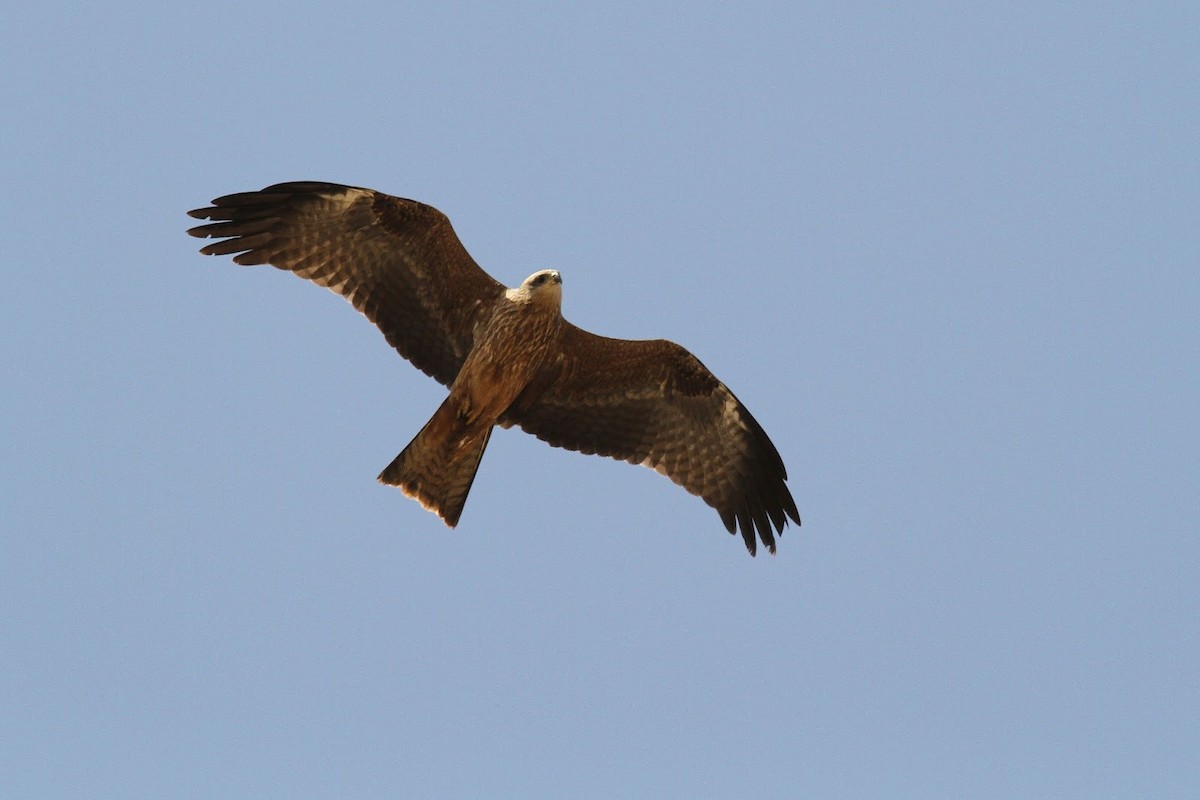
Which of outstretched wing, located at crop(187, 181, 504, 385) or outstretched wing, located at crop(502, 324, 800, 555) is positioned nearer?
outstretched wing, located at crop(187, 181, 504, 385)

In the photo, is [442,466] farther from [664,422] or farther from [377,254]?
[664,422]

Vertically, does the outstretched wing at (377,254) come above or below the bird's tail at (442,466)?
above

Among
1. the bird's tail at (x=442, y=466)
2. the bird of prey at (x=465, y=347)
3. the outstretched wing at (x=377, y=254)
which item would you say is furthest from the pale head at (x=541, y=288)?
the bird's tail at (x=442, y=466)

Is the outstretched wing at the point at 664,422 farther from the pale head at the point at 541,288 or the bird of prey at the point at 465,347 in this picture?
the pale head at the point at 541,288

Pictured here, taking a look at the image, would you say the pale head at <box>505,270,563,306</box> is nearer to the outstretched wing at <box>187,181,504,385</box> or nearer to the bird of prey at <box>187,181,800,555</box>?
the bird of prey at <box>187,181,800,555</box>

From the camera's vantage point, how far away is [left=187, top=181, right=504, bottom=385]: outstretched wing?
41.3 feet

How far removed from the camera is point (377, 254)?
1278cm

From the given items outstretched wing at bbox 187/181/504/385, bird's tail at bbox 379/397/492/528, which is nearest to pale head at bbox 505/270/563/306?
outstretched wing at bbox 187/181/504/385

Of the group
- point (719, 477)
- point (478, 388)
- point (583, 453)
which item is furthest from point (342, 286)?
point (719, 477)

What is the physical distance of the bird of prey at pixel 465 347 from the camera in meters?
12.6

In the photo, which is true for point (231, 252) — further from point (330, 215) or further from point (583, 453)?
point (583, 453)

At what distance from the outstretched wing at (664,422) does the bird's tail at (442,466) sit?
1.88 feet

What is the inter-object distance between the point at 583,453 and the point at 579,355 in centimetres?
92

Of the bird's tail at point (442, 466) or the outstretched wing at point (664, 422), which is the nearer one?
the bird's tail at point (442, 466)
